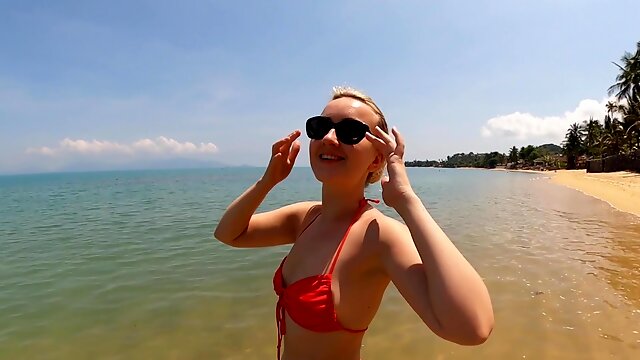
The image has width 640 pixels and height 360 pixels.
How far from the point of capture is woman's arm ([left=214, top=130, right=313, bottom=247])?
2.34 meters

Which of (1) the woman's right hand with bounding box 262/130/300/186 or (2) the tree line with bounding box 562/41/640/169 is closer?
(1) the woman's right hand with bounding box 262/130/300/186

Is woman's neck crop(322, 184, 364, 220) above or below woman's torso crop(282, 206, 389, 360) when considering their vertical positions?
above

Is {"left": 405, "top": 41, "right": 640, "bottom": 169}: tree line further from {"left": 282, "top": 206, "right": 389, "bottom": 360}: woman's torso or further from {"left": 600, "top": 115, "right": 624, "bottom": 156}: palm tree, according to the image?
{"left": 282, "top": 206, "right": 389, "bottom": 360}: woman's torso

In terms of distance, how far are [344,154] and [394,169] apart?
0.96 ft

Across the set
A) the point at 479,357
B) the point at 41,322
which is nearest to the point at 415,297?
the point at 479,357

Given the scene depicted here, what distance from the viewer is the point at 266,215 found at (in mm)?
2514

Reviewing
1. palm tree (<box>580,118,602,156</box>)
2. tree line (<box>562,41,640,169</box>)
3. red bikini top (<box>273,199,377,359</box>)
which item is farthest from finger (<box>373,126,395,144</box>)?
palm tree (<box>580,118,602,156</box>)

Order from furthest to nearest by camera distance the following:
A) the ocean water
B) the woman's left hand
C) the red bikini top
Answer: the ocean water → the red bikini top → the woman's left hand

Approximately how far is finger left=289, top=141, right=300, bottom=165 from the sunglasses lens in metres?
0.34

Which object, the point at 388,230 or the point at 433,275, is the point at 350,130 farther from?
the point at 433,275

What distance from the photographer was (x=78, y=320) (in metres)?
6.69

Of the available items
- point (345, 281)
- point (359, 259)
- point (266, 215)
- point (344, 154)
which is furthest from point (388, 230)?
point (266, 215)

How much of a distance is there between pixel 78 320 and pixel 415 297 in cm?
687

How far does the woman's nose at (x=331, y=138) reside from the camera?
191 centimetres
